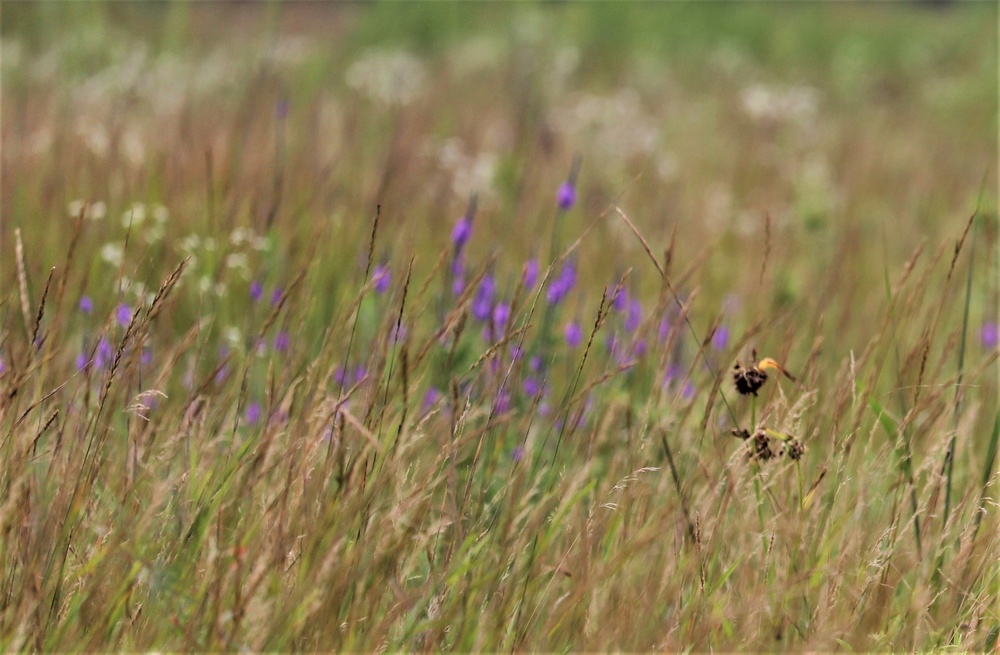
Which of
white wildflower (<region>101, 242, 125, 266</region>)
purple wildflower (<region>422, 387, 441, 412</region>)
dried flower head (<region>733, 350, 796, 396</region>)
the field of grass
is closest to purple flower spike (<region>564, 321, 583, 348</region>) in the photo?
the field of grass

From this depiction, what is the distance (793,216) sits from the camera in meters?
3.92

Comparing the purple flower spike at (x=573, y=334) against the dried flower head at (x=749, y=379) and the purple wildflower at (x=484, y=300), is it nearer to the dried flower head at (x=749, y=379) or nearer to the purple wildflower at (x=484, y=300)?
the purple wildflower at (x=484, y=300)

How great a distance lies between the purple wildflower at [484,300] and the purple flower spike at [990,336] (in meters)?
1.51

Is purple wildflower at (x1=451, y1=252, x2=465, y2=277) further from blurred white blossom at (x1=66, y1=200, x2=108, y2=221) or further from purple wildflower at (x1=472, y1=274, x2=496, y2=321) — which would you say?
blurred white blossom at (x1=66, y1=200, x2=108, y2=221)

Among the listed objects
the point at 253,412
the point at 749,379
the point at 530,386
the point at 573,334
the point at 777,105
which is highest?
the point at 777,105

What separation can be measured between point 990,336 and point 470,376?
5.79 feet

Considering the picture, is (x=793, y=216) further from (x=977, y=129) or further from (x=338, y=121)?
(x=977, y=129)

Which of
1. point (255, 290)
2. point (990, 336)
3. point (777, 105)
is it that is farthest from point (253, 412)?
point (777, 105)

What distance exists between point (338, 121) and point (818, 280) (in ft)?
6.51

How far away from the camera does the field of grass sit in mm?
1117

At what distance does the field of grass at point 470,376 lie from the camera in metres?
1.12

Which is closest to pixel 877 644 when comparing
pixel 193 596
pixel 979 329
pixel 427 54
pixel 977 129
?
pixel 193 596

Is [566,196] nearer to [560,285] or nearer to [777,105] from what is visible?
[560,285]

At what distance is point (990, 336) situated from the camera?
8.97 feet
